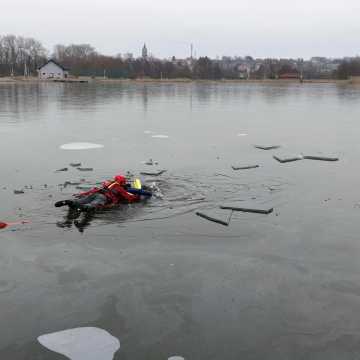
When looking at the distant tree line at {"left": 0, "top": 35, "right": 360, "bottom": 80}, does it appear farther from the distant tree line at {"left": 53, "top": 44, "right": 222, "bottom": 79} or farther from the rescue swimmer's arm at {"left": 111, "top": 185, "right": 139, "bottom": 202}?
the rescue swimmer's arm at {"left": 111, "top": 185, "right": 139, "bottom": 202}

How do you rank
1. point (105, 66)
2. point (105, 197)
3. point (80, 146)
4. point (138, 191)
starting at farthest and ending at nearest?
point (105, 66) → point (80, 146) → point (138, 191) → point (105, 197)

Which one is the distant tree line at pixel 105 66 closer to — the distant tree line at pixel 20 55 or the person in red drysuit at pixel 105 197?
the distant tree line at pixel 20 55

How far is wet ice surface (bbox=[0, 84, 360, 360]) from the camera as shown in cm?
458

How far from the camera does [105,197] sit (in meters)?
8.52

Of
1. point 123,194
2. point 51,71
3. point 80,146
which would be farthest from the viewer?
point 51,71

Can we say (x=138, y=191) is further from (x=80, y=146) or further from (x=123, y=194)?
(x=80, y=146)

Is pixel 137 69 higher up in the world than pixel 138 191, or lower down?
higher up

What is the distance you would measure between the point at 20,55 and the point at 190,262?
130 metres

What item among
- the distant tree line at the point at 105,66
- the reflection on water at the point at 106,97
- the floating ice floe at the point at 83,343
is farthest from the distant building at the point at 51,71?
the floating ice floe at the point at 83,343

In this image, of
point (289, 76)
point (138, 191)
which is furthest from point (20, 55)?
point (138, 191)

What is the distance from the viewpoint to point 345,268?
6.07m

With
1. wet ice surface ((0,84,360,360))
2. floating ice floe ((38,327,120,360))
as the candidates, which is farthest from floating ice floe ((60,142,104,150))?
floating ice floe ((38,327,120,360))

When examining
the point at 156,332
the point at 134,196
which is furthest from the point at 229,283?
the point at 134,196

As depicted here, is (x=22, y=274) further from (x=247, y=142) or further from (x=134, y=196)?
(x=247, y=142)
